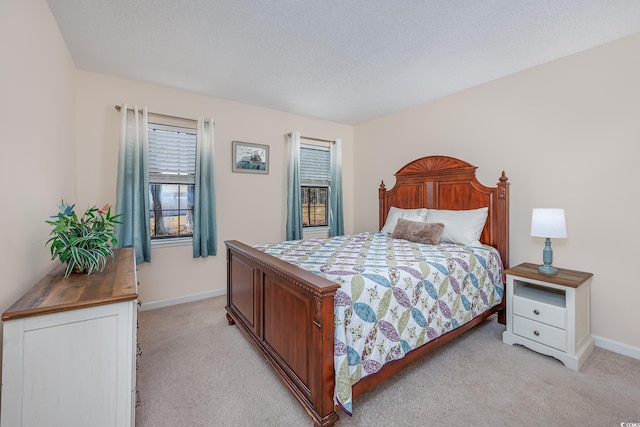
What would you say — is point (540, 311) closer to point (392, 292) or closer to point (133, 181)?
→ point (392, 292)

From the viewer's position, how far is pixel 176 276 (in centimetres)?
341

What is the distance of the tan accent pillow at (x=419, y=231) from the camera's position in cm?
299

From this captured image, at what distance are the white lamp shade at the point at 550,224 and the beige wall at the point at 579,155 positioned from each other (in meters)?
0.42

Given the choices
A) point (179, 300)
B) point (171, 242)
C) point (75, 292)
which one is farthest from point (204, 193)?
point (75, 292)

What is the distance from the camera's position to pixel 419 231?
3098 mm

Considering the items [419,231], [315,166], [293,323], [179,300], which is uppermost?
[315,166]

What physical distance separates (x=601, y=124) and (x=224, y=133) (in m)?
3.94

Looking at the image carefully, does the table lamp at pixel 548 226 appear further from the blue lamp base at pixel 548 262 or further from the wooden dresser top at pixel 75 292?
the wooden dresser top at pixel 75 292

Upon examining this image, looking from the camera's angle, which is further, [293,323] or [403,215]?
[403,215]

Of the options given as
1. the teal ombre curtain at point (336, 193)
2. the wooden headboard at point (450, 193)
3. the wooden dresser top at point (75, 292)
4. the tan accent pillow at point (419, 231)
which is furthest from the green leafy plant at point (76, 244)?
the wooden headboard at point (450, 193)

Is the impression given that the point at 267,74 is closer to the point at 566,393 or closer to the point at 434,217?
the point at 434,217

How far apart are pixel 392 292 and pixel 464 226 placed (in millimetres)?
1712

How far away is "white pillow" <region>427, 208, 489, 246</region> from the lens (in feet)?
9.61

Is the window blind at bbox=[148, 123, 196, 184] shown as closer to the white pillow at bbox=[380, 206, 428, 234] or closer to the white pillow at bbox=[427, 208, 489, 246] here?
the white pillow at bbox=[380, 206, 428, 234]
